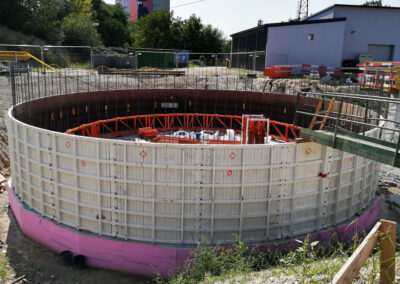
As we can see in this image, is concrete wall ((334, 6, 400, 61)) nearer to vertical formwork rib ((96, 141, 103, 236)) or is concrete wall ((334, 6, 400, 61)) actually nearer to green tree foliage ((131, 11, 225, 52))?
vertical formwork rib ((96, 141, 103, 236))

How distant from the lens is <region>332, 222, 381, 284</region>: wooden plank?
13.0 feet

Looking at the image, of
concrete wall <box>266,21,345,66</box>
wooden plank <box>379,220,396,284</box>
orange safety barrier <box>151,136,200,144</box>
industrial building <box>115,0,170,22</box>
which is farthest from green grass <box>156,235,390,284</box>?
industrial building <box>115,0,170,22</box>

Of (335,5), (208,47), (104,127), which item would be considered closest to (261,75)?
(335,5)

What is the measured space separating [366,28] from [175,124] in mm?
22185

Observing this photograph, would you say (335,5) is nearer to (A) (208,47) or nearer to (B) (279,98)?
(B) (279,98)

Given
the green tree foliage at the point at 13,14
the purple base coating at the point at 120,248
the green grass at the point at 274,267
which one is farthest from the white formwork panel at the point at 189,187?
the green tree foliage at the point at 13,14

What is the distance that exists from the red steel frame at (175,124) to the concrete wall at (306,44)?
1295 centimetres

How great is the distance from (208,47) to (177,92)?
45759 mm

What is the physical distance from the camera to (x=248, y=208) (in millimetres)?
10336

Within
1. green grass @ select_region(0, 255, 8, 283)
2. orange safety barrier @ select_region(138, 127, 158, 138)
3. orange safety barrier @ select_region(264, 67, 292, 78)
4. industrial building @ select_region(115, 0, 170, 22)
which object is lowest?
green grass @ select_region(0, 255, 8, 283)

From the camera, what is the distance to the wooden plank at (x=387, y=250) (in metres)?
4.59

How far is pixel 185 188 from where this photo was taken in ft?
33.1

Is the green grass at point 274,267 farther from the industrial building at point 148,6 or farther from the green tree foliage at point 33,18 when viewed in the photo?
the industrial building at point 148,6

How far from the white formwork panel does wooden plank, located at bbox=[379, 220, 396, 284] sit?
5.47 m
